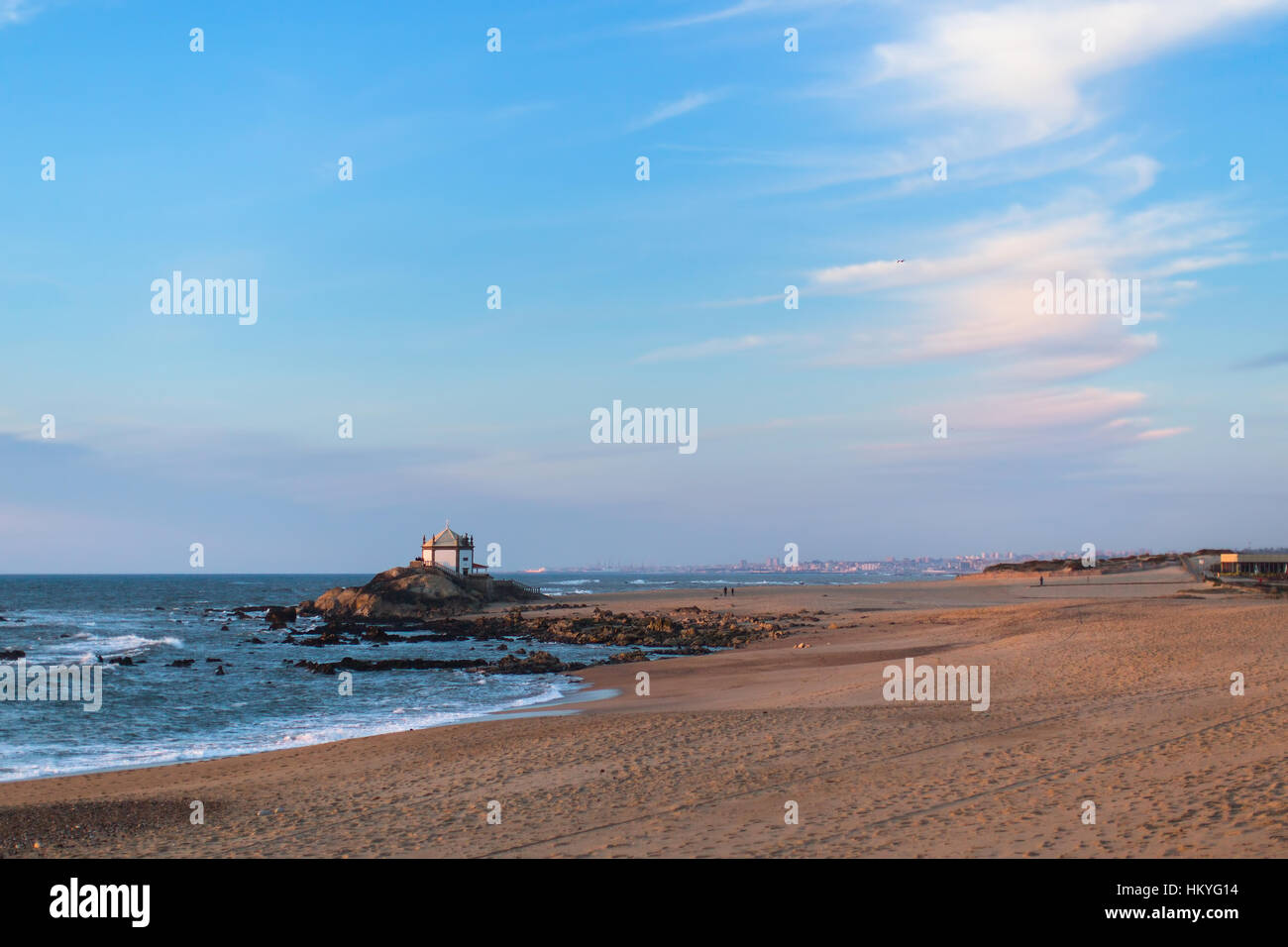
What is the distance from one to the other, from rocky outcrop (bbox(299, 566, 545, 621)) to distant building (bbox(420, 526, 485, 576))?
199 cm

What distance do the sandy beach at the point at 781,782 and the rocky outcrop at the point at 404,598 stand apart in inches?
1903

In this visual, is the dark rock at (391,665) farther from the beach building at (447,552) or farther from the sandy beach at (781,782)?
the beach building at (447,552)

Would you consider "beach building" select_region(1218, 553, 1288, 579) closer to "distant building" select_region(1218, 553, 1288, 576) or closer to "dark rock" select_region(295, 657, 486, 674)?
"distant building" select_region(1218, 553, 1288, 576)

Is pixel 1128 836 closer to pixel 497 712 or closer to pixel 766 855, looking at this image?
pixel 766 855

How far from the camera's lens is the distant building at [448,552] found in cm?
7944

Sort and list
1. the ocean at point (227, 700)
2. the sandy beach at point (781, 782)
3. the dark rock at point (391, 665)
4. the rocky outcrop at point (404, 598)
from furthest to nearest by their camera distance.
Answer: the rocky outcrop at point (404, 598) < the dark rock at point (391, 665) < the ocean at point (227, 700) < the sandy beach at point (781, 782)

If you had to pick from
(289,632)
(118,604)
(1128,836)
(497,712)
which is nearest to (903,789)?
(1128,836)

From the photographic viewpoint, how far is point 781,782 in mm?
12438

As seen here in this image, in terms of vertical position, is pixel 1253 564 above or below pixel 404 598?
above

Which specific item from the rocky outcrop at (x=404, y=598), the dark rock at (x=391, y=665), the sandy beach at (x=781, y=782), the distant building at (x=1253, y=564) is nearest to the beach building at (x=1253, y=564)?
the distant building at (x=1253, y=564)

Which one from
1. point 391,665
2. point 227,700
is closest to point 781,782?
point 227,700

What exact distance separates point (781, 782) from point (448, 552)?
69.9 meters

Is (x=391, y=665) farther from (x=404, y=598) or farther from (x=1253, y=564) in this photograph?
(x=1253, y=564)

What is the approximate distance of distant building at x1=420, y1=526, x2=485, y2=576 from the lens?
79438 millimetres
